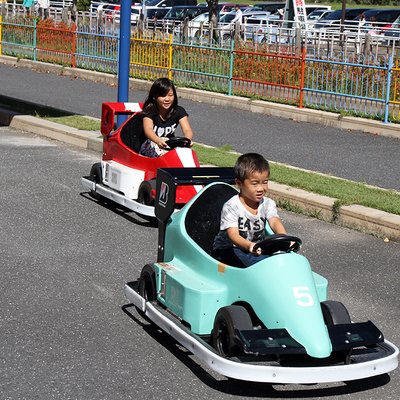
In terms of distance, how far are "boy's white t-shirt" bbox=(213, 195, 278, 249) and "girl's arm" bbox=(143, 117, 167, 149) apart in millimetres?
3347

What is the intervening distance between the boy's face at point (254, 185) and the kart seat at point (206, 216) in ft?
1.81

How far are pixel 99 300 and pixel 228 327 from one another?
67.7 inches

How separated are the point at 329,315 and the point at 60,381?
4.84ft

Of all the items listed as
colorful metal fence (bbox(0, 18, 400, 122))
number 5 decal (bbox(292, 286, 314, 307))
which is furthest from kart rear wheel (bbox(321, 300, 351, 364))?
colorful metal fence (bbox(0, 18, 400, 122))

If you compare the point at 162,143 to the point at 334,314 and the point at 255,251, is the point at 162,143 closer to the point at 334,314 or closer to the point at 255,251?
the point at 255,251

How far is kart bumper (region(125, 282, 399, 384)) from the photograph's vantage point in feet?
15.3

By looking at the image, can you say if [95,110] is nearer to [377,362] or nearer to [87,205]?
[87,205]

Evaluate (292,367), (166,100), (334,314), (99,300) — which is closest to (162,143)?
(166,100)

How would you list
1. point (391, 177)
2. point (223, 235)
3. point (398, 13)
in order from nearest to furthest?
point (223, 235) < point (391, 177) < point (398, 13)

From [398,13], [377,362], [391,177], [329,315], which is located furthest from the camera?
[398,13]

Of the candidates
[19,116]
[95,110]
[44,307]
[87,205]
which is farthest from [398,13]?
[44,307]

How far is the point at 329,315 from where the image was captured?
520cm

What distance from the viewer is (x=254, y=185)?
5.45 metres

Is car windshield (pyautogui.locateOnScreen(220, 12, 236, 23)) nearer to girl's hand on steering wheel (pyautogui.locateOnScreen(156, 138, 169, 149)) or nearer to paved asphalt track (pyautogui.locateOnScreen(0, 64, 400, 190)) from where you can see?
paved asphalt track (pyautogui.locateOnScreen(0, 64, 400, 190))
